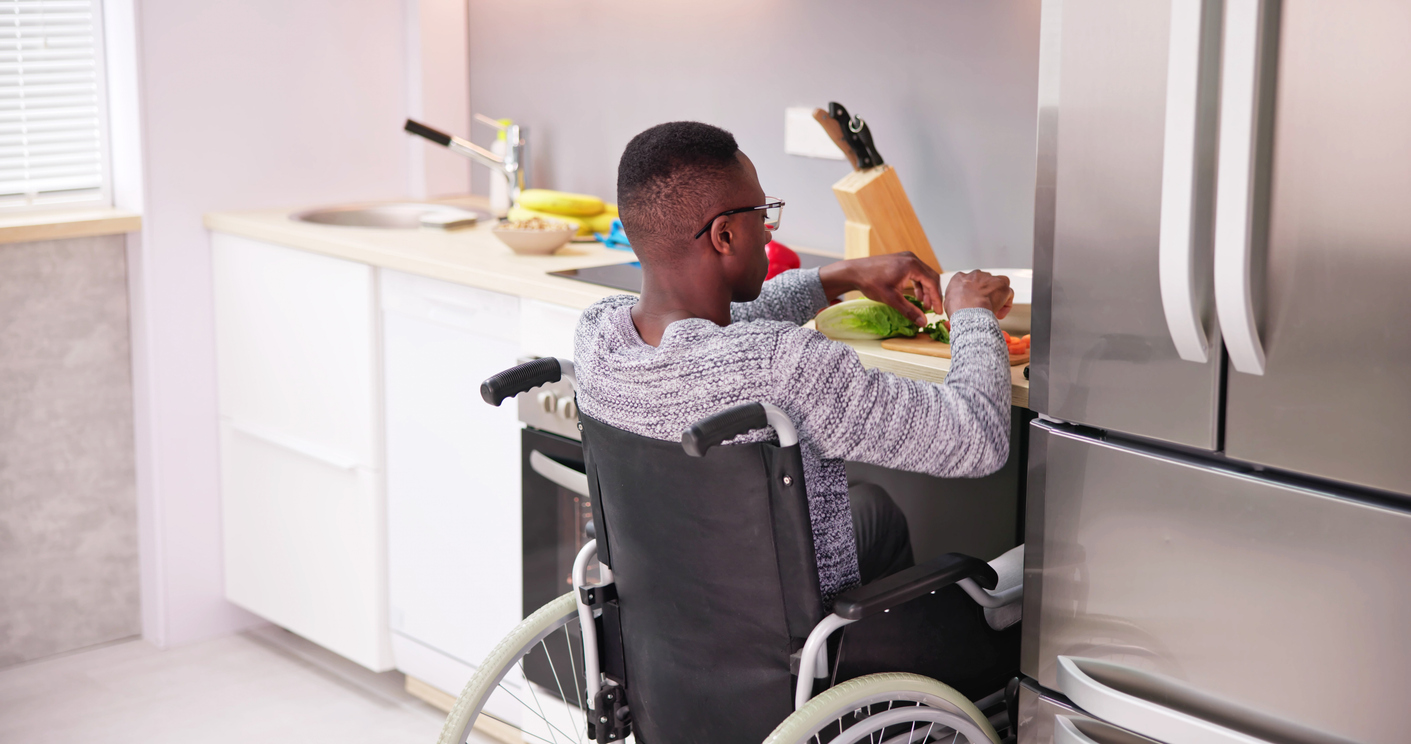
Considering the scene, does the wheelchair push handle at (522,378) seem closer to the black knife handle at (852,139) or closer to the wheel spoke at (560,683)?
the wheel spoke at (560,683)

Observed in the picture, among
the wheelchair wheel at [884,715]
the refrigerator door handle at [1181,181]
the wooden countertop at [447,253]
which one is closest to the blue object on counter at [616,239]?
the wooden countertop at [447,253]

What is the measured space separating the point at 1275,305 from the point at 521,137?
2145 mm

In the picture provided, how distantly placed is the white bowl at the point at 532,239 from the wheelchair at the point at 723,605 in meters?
0.94

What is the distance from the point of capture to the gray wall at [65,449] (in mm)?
2807

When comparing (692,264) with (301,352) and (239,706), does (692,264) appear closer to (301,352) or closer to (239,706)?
(301,352)

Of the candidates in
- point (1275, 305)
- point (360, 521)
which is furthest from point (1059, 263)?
point (360, 521)

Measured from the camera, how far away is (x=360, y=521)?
264 centimetres

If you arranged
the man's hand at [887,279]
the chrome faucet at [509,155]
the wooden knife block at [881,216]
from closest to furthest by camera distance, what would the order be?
the man's hand at [887,279]
the wooden knife block at [881,216]
the chrome faucet at [509,155]

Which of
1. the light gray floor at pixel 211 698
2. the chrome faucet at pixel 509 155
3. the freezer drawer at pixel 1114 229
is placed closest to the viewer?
the freezer drawer at pixel 1114 229

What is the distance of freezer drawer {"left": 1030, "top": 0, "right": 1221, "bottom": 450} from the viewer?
1202 mm

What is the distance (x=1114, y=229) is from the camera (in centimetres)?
126

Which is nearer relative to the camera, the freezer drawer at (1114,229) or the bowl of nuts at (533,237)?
the freezer drawer at (1114,229)

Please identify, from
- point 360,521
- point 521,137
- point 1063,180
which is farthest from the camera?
point 521,137

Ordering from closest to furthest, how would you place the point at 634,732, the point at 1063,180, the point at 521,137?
the point at 1063,180, the point at 634,732, the point at 521,137
